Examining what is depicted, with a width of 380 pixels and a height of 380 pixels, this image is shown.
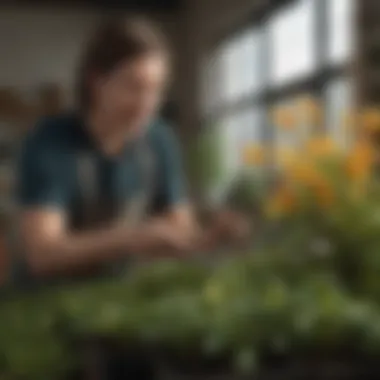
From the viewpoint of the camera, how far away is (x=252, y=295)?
543mm

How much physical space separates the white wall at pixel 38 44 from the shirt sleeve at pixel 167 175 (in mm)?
2235

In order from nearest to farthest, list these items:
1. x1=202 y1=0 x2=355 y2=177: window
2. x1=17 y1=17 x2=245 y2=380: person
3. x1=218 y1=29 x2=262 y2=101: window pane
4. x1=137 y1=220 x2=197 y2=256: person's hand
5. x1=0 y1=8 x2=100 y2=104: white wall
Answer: x1=137 y1=220 x2=197 y2=256: person's hand
x1=17 y1=17 x2=245 y2=380: person
x1=202 y1=0 x2=355 y2=177: window
x1=218 y1=29 x2=262 y2=101: window pane
x1=0 y1=8 x2=100 y2=104: white wall

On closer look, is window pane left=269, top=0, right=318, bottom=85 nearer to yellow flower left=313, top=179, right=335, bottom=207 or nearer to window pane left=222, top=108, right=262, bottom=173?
window pane left=222, top=108, right=262, bottom=173

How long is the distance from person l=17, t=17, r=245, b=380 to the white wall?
227cm

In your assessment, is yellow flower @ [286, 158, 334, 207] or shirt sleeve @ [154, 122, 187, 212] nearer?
yellow flower @ [286, 158, 334, 207]

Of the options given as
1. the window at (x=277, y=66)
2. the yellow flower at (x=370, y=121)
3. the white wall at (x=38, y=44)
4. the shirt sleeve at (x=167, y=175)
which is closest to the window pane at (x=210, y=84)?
the window at (x=277, y=66)

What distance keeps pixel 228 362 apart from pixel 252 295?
6cm

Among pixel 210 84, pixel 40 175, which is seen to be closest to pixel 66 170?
pixel 40 175

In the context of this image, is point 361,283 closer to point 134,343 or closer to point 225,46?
point 134,343

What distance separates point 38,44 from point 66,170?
2.60 meters

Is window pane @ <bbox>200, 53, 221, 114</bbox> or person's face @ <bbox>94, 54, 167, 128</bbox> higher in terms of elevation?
window pane @ <bbox>200, 53, 221, 114</bbox>

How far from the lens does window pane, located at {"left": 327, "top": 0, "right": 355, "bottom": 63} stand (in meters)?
1.92

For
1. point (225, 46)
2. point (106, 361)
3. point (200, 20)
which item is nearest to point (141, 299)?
point (106, 361)

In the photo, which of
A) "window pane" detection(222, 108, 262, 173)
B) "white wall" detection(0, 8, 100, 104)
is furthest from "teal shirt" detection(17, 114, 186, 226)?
"white wall" detection(0, 8, 100, 104)
